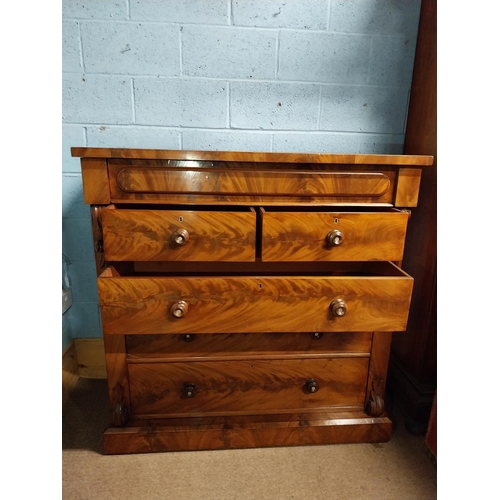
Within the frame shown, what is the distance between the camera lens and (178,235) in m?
0.99

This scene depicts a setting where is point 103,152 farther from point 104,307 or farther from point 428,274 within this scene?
point 428,274

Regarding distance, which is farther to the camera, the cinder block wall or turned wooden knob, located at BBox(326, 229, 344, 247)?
the cinder block wall

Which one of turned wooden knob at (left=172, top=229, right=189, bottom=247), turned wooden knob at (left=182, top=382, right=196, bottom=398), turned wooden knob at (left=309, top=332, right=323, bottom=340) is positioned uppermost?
turned wooden knob at (left=172, top=229, right=189, bottom=247)

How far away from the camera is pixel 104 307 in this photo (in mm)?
997

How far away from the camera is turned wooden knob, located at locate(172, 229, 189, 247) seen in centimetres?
99

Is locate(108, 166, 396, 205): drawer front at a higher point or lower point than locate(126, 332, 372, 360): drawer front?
higher

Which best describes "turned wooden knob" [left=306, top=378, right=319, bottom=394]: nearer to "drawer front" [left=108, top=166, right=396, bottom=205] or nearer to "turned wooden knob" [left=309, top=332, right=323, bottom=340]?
"turned wooden knob" [left=309, top=332, right=323, bottom=340]

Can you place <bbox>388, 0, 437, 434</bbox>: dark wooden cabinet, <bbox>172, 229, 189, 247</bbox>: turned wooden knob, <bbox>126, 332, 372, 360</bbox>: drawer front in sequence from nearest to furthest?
<bbox>172, 229, 189, 247</bbox>: turned wooden knob < <bbox>126, 332, 372, 360</bbox>: drawer front < <bbox>388, 0, 437, 434</bbox>: dark wooden cabinet

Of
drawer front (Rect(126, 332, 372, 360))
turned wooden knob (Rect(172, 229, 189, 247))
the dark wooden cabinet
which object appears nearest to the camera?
turned wooden knob (Rect(172, 229, 189, 247))

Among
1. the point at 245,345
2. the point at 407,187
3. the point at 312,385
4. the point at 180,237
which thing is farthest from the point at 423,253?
the point at 180,237

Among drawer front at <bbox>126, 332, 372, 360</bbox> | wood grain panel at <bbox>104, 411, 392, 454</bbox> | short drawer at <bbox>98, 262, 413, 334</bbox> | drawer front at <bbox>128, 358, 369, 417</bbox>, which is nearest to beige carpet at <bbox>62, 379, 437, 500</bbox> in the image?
wood grain panel at <bbox>104, 411, 392, 454</bbox>

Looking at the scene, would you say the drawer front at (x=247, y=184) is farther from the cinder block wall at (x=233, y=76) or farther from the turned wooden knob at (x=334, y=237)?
the cinder block wall at (x=233, y=76)

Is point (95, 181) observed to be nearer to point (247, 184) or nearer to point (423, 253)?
point (247, 184)

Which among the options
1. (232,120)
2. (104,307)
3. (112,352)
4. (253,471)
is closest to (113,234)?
(104,307)
